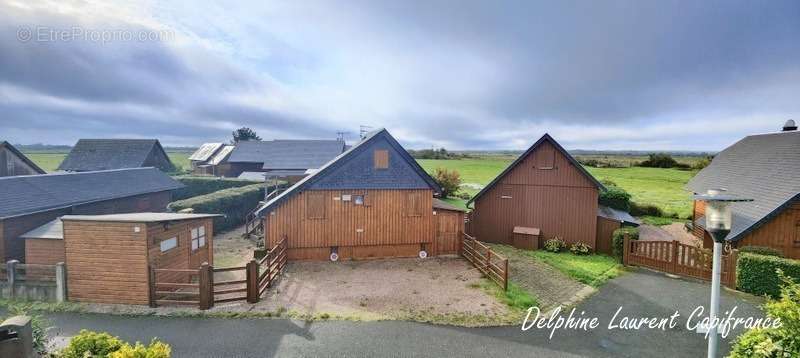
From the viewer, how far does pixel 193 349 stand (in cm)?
862

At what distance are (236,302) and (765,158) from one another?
2603 centimetres

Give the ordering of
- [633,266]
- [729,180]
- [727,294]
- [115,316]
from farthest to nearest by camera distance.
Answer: [729,180] → [633,266] → [727,294] → [115,316]

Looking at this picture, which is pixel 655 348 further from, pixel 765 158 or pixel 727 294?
pixel 765 158

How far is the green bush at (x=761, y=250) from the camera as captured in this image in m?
13.2

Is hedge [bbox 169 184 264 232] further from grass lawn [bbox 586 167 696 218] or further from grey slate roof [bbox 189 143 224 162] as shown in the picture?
grey slate roof [bbox 189 143 224 162]

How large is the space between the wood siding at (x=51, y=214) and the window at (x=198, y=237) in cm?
795

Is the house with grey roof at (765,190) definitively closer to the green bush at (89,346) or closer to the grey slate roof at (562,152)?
the grey slate roof at (562,152)

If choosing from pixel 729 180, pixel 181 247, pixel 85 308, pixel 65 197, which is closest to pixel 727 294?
pixel 729 180

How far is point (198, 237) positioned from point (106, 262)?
3251 mm

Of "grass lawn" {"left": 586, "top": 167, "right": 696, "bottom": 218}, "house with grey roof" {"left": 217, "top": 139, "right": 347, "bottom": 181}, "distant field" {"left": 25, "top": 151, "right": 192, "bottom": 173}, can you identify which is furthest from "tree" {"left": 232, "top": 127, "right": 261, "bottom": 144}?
"grass lawn" {"left": 586, "top": 167, "right": 696, "bottom": 218}

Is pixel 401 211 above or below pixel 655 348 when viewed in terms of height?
above

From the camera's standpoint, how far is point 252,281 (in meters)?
11.4

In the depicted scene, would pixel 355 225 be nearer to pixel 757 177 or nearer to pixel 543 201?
pixel 543 201

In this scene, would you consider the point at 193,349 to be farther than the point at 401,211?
No
